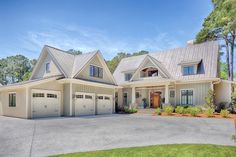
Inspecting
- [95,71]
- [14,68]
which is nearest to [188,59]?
[95,71]

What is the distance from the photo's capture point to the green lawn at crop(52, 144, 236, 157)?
5.49 meters

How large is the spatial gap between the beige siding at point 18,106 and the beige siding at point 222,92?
1895 centimetres

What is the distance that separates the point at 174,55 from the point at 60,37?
1448cm

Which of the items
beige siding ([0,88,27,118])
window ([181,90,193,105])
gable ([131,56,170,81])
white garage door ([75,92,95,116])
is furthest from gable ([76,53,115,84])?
window ([181,90,193,105])

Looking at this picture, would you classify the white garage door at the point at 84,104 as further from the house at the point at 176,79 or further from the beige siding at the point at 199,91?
the beige siding at the point at 199,91

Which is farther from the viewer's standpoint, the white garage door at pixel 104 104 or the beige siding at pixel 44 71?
the white garage door at pixel 104 104

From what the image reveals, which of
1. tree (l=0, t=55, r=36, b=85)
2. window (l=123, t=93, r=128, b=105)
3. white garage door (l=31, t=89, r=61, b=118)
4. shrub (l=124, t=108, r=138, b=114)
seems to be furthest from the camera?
tree (l=0, t=55, r=36, b=85)

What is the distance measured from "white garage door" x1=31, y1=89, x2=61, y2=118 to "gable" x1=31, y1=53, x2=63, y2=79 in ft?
8.98

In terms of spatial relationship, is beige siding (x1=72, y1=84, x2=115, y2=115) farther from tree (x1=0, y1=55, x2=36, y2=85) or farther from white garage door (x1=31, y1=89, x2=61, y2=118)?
tree (x1=0, y1=55, x2=36, y2=85)

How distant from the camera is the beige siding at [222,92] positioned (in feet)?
68.7

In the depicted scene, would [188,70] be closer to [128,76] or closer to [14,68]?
[128,76]

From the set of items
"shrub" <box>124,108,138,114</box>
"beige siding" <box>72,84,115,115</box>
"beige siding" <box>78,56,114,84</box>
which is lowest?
"shrub" <box>124,108,138,114</box>

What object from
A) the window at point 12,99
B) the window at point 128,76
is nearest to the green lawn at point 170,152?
the window at point 12,99

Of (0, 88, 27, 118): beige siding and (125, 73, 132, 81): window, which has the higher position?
(125, 73, 132, 81): window
